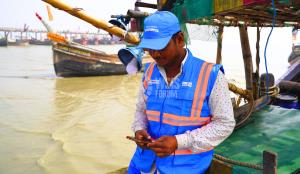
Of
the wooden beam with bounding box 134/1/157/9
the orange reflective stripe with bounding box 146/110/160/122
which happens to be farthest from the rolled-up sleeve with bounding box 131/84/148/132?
the wooden beam with bounding box 134/1/157/9

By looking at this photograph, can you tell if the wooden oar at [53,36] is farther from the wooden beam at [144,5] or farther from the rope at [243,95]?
the rope at [243,95]

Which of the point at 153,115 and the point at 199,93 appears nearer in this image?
the point at 199,93

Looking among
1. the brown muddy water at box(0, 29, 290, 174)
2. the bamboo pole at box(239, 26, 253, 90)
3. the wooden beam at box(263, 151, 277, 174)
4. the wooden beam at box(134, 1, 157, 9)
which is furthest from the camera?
the brown muddy water at box(0, 29, 290, 174)

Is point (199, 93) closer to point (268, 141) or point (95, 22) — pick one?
point (95, 22)

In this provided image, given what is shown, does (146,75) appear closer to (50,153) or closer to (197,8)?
(197,8)

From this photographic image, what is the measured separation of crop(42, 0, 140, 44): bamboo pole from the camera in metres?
2.94

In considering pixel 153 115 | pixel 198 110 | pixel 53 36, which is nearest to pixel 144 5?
pixel 153 115

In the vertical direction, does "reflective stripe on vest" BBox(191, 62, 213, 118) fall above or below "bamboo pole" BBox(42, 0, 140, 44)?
below

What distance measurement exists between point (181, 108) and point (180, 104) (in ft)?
0.08

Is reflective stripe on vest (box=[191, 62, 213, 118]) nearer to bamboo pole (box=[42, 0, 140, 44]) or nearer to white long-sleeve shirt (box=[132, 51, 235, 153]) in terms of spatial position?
white long-sleeve shirt (box=[132, 51, 235, 153])

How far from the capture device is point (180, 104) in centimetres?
163

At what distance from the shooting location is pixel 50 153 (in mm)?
6031

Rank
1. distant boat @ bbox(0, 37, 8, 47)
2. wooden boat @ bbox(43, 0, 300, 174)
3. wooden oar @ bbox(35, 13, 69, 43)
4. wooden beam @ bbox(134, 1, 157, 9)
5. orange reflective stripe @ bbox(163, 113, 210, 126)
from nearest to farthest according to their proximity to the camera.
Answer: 1. orange reflective stripe @ bbox(163, 113, 210, 126)
2. wooden boat @ bbox(43, 0, 300, 174)
3. wooden beam @ bbox(134, 1, 157, 9)
4. wooden oar @ bbox(35, 13, 69, 43)
5. distant boat @ bbox(0, 37, 8, 47)

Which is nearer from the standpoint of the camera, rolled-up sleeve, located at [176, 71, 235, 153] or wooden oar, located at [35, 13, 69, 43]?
rolled-up sleeve, located at [176, 71, 235, 153]
